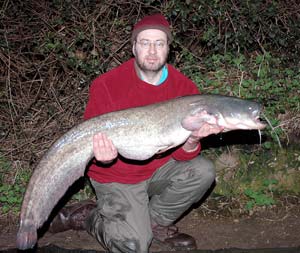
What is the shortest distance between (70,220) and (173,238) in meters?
1.00

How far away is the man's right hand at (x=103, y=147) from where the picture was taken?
4.01m

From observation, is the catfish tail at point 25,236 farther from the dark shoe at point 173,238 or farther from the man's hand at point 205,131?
the man's hand at point 205,131

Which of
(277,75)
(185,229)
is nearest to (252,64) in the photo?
(277,75)

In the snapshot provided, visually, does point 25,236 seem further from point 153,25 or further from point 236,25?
point 236,25

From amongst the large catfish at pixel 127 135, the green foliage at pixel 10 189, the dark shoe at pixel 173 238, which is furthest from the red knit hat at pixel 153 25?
the green foliage at pixel 10 189

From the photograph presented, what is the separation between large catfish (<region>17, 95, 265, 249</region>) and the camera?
3.91 m

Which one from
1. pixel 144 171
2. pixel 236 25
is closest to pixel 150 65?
pixel 144 171

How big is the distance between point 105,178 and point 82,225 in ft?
2.27

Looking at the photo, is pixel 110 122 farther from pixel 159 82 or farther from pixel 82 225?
pixel 82 225

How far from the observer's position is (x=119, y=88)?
446 cm

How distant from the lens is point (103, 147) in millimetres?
4023

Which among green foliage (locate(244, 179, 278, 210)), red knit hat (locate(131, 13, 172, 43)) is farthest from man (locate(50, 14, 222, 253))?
green foliage (locate(244, 179, 278, 210))

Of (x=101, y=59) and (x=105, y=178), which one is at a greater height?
(x=101, y=59)

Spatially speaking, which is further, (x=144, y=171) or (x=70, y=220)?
(x=70, y=220)
